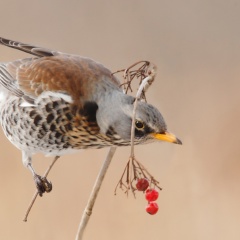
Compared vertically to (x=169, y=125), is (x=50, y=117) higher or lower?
lower

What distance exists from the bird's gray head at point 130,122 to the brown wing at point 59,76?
0.14 meters

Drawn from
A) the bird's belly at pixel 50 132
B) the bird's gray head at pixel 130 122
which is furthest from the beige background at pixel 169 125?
the bird's gray head at pixel 130 122

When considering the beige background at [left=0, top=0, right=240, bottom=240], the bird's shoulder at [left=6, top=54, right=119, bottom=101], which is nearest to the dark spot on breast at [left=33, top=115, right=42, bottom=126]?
the bird's shoulder at [left=6, top=54, right=119, bottom=101]

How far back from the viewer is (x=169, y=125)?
390cm

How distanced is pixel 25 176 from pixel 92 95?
108 cm

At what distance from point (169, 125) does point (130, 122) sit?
113 centimetres

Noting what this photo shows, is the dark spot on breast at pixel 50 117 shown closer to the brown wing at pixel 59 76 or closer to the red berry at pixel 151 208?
the brown wing at pixel 59 76

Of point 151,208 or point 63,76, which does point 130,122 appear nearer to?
point 151,208

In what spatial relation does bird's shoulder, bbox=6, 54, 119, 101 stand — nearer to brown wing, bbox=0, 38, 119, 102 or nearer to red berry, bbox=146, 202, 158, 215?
brown wing, bbox=0, 38, 119, 102

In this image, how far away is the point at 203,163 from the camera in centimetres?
389

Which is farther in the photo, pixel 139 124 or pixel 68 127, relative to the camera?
pixel 68 127

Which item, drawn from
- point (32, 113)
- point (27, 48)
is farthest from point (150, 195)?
point (27, 48)

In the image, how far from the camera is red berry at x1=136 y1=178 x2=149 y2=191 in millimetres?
2631

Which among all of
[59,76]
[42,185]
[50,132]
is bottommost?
[42,185]
